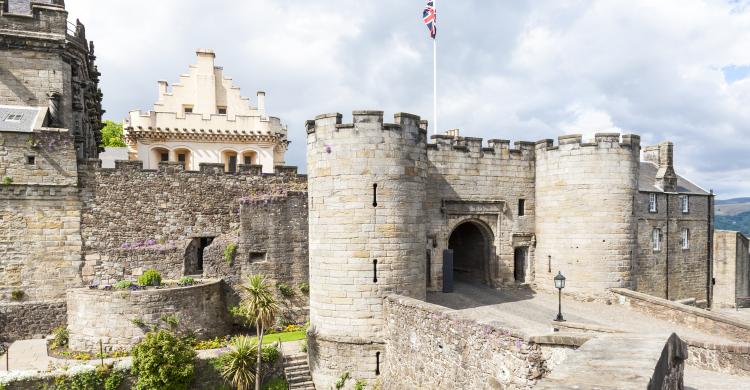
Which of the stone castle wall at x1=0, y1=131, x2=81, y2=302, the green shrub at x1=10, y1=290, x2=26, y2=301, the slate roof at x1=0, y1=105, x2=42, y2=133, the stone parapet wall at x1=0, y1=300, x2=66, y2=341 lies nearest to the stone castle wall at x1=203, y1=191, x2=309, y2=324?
the stone castle wall at x1=0, y1=131, x2=81, y2=302

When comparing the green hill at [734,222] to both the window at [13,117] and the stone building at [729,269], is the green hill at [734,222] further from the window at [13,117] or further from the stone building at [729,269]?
the window at [13,117]

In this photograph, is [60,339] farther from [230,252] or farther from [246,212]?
[246,212]

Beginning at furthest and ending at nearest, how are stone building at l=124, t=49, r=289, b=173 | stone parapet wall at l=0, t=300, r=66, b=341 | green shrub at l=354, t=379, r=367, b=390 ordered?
1. stone building at l=124, t=49, r=289, b=173
2. stone parapet wall at l=0, t=300, r=66, b=341
3. green shrub at l=354, t=379, r=367, b=390

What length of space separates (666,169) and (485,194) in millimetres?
12624

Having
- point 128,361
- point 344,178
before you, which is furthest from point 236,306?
point 344,178

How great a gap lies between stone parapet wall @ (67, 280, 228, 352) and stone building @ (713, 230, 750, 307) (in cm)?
3086

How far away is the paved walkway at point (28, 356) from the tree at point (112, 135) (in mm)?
27335

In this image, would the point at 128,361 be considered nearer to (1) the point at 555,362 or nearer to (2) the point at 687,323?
(1) the point at 555,362

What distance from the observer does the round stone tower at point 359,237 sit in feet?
44.6

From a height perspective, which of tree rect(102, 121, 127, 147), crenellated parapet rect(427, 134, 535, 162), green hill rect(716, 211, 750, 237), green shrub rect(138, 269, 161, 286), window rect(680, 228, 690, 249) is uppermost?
tree rect(102, 121, 127, 147)

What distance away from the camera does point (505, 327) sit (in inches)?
360

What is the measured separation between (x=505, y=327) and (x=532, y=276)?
12.0 m

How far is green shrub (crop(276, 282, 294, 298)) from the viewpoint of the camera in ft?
62.3

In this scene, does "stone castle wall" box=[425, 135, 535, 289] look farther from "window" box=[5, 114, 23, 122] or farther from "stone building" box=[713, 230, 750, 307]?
"window" box=[5, 114, 23, 122]
